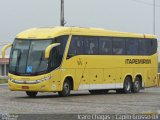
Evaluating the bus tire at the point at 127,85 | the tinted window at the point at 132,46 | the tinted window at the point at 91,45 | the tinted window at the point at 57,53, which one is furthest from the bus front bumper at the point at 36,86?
the tinted window at the point at 132,46

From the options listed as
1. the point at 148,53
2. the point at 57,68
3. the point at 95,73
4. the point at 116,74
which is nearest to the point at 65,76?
the point at 57,68

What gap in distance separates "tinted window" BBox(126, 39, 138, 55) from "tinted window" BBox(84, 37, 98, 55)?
10.2 ft

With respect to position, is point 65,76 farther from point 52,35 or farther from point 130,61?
point 130,61

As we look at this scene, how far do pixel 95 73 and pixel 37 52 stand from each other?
4573 millimetres

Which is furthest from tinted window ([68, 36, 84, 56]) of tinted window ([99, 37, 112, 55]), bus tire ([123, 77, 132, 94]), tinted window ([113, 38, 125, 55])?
bus tire ([123, 77, 132, 94])

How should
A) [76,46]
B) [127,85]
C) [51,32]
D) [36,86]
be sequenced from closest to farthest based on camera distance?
[36,86]
[51,32]
[76,46]
[127,85]

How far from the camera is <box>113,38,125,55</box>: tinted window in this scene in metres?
32.8

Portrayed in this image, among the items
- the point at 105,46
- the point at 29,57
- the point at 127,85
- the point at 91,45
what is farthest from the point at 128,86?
the point at 29,57

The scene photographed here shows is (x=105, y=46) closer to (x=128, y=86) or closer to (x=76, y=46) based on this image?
(x=76, y=46)

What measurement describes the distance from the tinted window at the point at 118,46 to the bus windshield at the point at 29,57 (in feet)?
18.7

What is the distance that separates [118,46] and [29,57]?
266 inches

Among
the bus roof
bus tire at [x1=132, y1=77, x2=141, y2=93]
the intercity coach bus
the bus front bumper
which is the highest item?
the bus roof

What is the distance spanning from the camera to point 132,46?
112ft

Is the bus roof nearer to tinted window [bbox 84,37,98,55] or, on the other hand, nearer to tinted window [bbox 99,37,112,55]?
tinted window [bbox 84,37,98,55]
